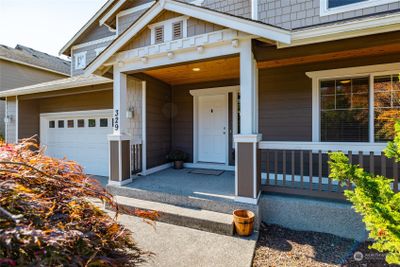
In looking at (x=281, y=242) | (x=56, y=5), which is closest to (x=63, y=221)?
(x=281, y=242)

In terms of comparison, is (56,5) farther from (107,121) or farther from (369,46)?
(369,46)

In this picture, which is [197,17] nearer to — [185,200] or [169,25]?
[169,25]

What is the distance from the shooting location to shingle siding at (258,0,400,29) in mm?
4500

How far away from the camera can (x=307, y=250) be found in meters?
2.96

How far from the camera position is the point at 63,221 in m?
1.34

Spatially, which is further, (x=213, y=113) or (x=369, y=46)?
(x=213, y=113)

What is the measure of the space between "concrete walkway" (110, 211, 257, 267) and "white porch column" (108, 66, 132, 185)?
4.83ft

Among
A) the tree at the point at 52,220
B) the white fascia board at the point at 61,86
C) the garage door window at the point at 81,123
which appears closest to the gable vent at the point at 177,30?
the white fascia board at the point at 61,86

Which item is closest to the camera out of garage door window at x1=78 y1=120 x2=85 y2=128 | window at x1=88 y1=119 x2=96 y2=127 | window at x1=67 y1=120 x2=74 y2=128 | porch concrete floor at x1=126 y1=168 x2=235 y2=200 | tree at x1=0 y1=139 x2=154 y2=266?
tree at x1=0 y1=139 x2=154 y2=266

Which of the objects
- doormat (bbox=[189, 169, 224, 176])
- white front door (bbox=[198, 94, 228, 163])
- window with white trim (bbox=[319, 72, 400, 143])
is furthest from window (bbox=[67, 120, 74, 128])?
window with white trim (bbox=[319, 72, 400, 143])

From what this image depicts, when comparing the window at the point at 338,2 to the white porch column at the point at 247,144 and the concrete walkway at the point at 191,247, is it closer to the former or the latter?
the white porch column at the point at 247,144

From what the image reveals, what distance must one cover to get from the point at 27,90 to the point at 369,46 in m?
9.00

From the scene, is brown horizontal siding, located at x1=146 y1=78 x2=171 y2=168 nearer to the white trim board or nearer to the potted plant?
the potted plant

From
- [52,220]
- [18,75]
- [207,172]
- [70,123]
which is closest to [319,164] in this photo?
[207,172]
